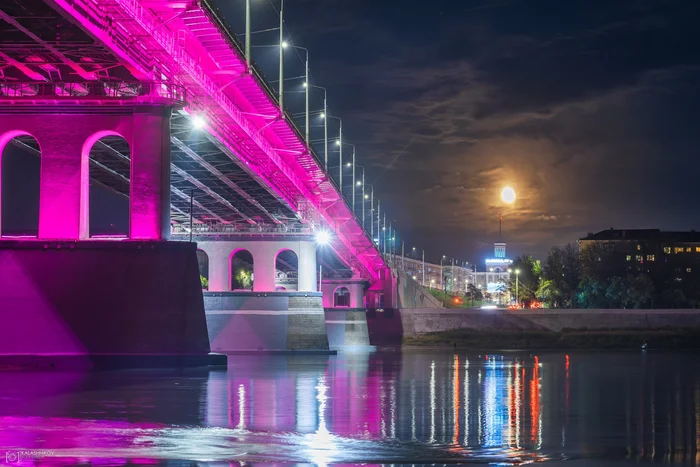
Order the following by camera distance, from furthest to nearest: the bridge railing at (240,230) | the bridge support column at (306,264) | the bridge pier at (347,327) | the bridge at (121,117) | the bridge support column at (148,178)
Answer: the bridge pier at (347,327) → the bridge support column at (306,264) → the bridge railing at (240,230) → the bridge support column at (148,178) → the bridge at (121,117)

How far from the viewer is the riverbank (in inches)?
3846

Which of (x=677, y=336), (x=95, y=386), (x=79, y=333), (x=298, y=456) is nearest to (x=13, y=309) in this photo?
(x=79, y=333)

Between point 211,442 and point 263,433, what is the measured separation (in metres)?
1.85

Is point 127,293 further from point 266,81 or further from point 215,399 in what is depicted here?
point 266,81

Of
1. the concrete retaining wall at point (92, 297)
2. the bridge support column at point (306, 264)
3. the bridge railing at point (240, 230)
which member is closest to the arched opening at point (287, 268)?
the bridge railing at point (240, 230)

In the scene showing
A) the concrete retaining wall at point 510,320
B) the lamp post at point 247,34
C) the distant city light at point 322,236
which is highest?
the lamp post at point 247,34

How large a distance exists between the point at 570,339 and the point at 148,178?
68048mm

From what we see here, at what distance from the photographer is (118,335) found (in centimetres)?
3738

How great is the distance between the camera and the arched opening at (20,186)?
51.3m

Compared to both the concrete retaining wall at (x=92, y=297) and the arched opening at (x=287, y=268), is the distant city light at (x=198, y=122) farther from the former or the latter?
the arched opening at (x=287, y=268)

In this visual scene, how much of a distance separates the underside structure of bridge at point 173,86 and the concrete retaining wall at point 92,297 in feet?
16.9

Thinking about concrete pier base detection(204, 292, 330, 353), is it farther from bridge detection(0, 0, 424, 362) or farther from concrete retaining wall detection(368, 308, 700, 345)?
concrete retaining wall detection(368, 308, 700, 345)

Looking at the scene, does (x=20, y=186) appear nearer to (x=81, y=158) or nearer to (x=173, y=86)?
(x=81, y=158)

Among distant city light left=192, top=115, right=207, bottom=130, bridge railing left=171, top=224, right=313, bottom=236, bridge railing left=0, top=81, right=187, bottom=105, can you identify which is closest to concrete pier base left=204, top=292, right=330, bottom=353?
bridge railing left=171, top=224, right=313, bottom=236
